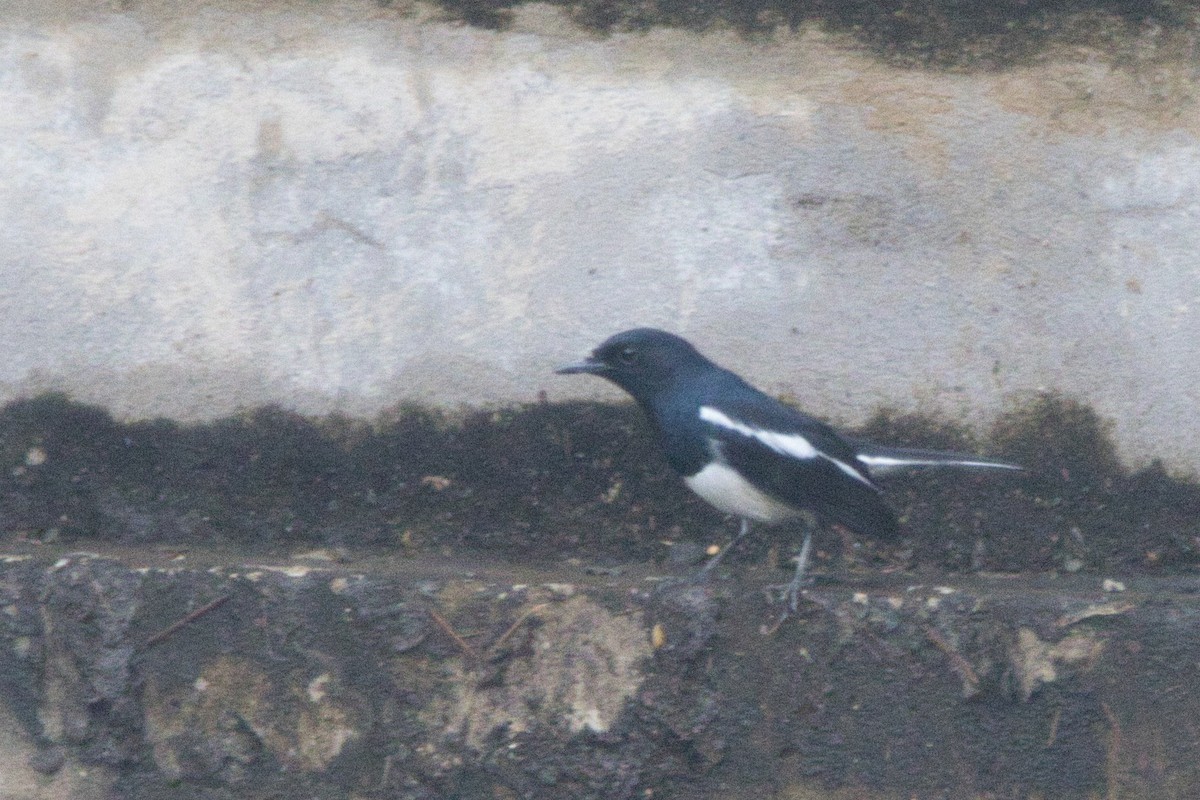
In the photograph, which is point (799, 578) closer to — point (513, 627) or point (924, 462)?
point (924, 462)

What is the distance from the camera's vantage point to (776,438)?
3.22 metres

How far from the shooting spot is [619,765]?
298 centimetres

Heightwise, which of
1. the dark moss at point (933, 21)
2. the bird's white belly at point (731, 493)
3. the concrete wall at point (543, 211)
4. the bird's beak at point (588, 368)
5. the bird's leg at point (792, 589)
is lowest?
the bird's leg at point (792, 589)

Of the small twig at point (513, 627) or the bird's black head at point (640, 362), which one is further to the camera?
the bird's black head at point (640, 362)

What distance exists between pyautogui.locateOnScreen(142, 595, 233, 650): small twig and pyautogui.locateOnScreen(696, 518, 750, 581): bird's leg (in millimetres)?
1134

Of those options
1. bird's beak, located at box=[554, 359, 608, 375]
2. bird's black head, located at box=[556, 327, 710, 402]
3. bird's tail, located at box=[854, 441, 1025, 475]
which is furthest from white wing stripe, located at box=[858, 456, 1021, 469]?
bird's beak, located at box=[554, 359, 608, 375]

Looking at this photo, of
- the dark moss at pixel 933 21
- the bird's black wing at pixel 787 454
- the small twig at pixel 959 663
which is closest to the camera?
the small twig at pixel 959 663

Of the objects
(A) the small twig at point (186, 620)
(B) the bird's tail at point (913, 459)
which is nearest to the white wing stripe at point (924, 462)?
(B) the bird's tail at point (913, 459)

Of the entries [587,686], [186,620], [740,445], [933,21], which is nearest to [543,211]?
[740,445]

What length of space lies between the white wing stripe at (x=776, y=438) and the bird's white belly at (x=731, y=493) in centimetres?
10

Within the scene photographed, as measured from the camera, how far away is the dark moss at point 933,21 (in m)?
3.29

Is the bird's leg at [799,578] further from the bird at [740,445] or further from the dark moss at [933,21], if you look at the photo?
the dark moss at [933,21]

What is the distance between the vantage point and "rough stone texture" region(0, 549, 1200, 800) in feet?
9.67

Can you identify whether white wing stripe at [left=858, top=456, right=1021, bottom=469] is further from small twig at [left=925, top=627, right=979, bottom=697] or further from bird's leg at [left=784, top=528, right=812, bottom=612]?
small twig at [left=925, top=627, right=979, bottom=697]
